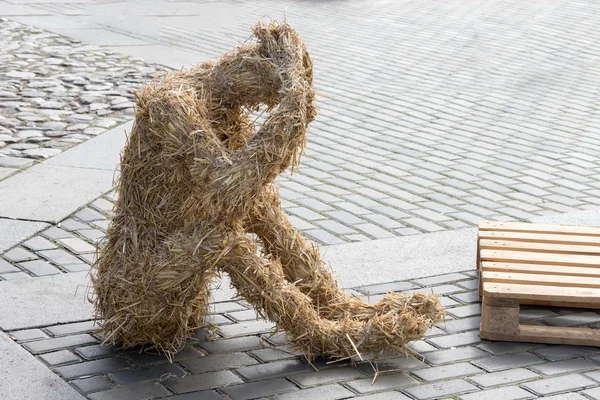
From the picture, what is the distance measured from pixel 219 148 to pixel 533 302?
1772 millimetres

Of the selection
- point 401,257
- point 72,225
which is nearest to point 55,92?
point 72,225

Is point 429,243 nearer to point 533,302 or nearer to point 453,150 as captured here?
point 533,302

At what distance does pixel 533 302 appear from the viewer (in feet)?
14.5

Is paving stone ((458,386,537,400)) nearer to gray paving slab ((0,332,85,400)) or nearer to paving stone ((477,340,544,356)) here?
paving stone ((477,340,544,356))

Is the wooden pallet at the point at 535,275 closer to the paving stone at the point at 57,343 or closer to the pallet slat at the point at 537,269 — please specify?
the pallet slat at the point at 537,269

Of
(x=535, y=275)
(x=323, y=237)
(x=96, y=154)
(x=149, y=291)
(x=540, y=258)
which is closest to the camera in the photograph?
(x=149, y=291)

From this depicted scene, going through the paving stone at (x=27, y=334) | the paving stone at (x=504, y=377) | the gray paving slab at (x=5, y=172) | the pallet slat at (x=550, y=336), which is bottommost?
the paving stone at (x=27, y=334)

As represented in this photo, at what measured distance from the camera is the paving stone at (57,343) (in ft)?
13.4

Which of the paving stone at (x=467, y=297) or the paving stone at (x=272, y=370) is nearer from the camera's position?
the paving stone at (x=272, y=370)

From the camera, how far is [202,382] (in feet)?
12.6

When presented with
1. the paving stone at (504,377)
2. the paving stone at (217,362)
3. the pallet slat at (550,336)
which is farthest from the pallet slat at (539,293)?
the paving stone at (217,362)

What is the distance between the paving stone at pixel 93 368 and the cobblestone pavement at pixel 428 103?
180 centimetres

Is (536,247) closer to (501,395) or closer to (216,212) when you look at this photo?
(501,395)

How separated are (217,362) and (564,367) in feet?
5.05
